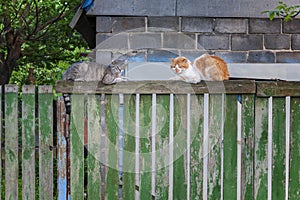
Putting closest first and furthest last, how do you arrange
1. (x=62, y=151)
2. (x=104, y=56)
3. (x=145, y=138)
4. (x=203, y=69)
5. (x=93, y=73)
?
(x=145, y=138) → (x=62, y=151) → (x=203, y=69) → (x=93, y=73) → (x=104, y=56)

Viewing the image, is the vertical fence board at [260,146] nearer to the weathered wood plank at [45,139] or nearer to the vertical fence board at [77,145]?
the vertical fence board at [77,145]

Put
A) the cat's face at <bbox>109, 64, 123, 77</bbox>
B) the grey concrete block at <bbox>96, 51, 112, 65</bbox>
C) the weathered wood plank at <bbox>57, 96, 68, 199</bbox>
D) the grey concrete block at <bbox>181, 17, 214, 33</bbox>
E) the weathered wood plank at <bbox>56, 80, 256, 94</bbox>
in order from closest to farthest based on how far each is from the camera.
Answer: the weathered wood plank at <bbox>56, 80, 256, 94</bbox>, the weathered wood plank at <bbox>57, 96, 68, 199</bbox>, the cat's face at <bbox>109, 64, 123, 77</bbox>, the grey concrete block at <bbox>96, 51, 112, 65</bbox>, the grey concrete block at <bbox>181, 17, 214, 33</bbox>

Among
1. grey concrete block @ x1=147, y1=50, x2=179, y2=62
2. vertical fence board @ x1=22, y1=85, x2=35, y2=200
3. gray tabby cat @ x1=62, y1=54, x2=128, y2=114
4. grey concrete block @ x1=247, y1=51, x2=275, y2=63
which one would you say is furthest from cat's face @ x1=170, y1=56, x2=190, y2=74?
grey concrete block @ x1=247, y1=51, x2=275, y2=63

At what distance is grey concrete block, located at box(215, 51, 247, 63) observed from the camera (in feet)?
19.5

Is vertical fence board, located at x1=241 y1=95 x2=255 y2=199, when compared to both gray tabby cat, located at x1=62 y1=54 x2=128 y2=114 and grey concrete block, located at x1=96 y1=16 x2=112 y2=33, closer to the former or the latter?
gray tabby cat, located at x1=62 y1=54 x2=128 y2=114

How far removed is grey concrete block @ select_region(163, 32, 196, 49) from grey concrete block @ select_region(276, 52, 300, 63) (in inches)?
45.0

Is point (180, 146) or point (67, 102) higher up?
point (67, 102)

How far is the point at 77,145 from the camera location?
10.6 ft

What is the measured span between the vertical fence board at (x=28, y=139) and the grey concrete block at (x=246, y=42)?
10.8 ft

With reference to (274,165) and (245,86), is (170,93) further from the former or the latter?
(274,165)

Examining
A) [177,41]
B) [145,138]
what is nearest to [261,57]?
[177,41]

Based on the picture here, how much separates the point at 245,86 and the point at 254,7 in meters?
3.08

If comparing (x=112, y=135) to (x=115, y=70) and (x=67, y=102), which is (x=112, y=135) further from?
(x=115, y=70)

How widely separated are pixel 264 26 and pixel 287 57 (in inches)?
19.9
